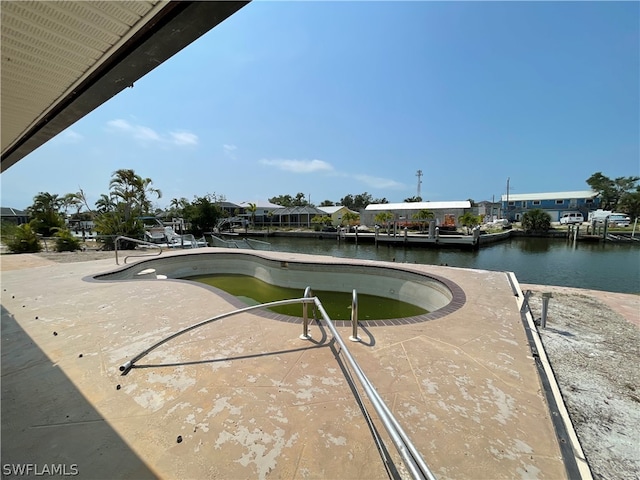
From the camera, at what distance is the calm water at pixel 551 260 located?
39.3ft

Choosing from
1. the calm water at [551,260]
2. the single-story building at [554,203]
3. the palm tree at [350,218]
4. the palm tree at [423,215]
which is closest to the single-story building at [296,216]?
the palm tree at [350,218]

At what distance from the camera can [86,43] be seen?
1.73m

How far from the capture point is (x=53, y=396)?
2301 mm

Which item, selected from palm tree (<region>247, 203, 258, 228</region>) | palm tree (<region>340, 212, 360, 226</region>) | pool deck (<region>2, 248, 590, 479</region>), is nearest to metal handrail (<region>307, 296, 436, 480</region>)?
pool deck (<region>2, 248, 590, 479</region>)

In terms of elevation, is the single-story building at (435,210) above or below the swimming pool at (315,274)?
above

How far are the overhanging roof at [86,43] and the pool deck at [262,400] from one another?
8.51 feet

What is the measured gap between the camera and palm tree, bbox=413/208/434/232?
28997 millimetres

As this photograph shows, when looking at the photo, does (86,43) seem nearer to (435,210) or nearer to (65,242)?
(65,242)

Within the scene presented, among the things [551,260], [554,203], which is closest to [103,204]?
[551,260]

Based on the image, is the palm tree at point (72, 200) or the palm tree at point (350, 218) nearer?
the palm tree at point (72, 200)

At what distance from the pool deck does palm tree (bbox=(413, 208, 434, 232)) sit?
26538 millimetres
